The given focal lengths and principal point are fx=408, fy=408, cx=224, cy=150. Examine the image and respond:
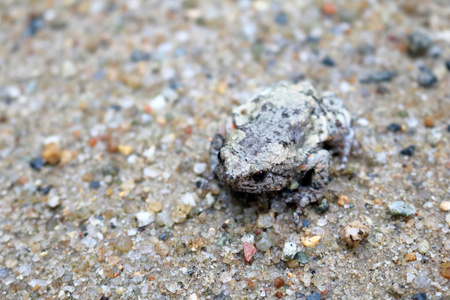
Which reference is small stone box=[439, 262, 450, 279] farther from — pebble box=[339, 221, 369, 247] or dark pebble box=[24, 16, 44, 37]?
dark pebble box=[24, 16, 44, 37]

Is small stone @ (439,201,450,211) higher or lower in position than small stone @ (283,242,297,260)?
higher

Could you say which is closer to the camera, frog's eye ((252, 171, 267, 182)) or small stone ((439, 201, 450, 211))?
frog's eye ((252, 171, 267, 182))

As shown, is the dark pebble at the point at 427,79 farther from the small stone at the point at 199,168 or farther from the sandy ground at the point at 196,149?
the small stone at the point at 199,168

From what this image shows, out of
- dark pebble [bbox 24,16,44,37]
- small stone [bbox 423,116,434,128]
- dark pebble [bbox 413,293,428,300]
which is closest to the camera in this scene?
dark pebble [bbox 413,293,428,300]

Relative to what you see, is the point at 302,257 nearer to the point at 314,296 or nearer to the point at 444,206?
the point at 314,296

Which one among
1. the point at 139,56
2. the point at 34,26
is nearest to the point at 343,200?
the point at 139,56

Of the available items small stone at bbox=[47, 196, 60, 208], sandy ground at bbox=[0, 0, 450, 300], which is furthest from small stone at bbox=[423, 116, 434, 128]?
small stone at bbox=[47, 196, 60, 208]
